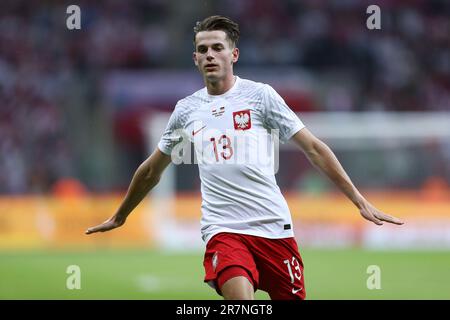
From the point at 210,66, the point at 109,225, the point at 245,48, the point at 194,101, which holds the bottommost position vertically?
the point at 109,225

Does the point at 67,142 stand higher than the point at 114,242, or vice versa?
the point at 67,142

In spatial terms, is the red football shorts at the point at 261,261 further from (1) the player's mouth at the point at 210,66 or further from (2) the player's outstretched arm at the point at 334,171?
(1) the player's mouth at the point at 210,66

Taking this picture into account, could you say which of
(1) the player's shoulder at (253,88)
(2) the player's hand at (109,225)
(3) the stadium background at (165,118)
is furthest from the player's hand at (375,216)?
(3) the stadium background at (165,118)

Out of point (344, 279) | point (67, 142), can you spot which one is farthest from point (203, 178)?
point (67, 142)

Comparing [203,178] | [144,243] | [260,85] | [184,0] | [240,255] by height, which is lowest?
[144,243]

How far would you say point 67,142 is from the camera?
24.3 metres

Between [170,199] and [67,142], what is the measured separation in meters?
4.23

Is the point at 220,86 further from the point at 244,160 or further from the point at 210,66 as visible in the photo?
the point at 244,160

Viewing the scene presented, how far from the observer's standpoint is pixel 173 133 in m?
6.83

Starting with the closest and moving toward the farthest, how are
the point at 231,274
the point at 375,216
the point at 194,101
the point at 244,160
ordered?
the point at 231,274
the point at 375,216
the point at 244,160
the point at 194,101

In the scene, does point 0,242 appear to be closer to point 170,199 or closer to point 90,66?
point 170,199

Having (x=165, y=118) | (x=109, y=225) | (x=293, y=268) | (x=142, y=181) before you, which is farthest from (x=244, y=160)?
(x=165, y=118)

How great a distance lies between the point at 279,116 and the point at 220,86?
0.48 m

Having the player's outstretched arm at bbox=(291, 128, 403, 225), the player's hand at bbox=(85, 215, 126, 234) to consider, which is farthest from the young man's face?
the player's hand at bbox=(85, 215, 126, 234)
